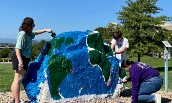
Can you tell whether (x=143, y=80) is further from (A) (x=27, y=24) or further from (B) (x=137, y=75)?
(A) (x=27, y=24)

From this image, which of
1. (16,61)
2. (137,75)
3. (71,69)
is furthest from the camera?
(71,69)

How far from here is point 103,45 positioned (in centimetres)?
877

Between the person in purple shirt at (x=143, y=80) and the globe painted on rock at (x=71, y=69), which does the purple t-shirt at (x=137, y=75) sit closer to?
the person in purple shirt at (x=143, y=80)

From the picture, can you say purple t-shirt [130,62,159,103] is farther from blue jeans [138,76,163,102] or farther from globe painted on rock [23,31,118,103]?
globe painted on rock [23,31,118,103]

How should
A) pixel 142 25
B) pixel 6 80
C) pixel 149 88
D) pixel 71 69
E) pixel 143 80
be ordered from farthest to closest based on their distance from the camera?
pixel 142 25
pixel 6 80
pixel 71 69
pixel 149 88
pixel 143 80

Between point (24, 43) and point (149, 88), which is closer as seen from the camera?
point (24, 43)

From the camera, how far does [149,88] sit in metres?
7.46

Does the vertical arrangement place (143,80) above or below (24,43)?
below

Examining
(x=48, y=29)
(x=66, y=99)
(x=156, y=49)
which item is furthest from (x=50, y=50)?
(x=156, y=49)

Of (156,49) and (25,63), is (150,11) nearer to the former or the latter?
(156,49)

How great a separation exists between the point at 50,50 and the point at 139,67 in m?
2.12

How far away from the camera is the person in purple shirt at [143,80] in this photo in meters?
6.98

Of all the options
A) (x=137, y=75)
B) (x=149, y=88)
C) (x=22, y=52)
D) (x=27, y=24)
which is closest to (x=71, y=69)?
(x=22, y=52)

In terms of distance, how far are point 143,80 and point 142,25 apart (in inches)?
856
